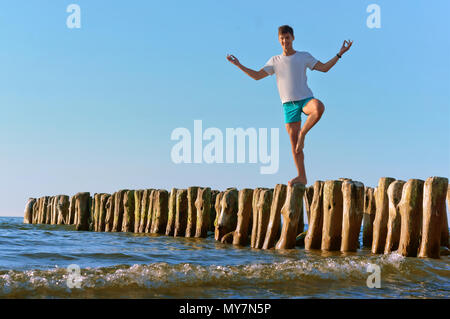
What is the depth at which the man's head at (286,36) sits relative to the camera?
8078 millimetres

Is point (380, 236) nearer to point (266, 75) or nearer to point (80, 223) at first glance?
point (266, 75)

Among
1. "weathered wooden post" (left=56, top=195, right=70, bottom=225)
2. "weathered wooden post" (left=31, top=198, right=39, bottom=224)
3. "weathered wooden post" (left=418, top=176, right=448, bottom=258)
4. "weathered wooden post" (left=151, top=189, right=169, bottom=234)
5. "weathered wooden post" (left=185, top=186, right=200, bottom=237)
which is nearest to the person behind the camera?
"weathered wooden post" (left=418, top=176, right=448, bottom=258)

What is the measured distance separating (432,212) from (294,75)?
116 inches

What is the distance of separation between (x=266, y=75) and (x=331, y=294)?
4060mm

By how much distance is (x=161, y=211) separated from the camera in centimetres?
1405

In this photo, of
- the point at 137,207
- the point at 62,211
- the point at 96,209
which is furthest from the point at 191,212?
the point at 62,211

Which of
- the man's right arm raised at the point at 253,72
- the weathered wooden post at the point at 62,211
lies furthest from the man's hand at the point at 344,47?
the weathered wooden post at the point at 62,211

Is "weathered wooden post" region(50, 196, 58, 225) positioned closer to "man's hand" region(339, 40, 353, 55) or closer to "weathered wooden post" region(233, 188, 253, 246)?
"weathered wooden post" region(233, 188, 253, 246)

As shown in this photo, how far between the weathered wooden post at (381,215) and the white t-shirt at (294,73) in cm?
203

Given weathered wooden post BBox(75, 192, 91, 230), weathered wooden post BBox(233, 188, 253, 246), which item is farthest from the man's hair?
weathered wooden post BBox(75, 192, 91, 230)

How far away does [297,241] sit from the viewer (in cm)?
1034

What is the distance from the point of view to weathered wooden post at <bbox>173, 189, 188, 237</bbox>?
12930 mm

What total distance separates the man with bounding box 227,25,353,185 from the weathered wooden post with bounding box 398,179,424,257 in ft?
5.89
